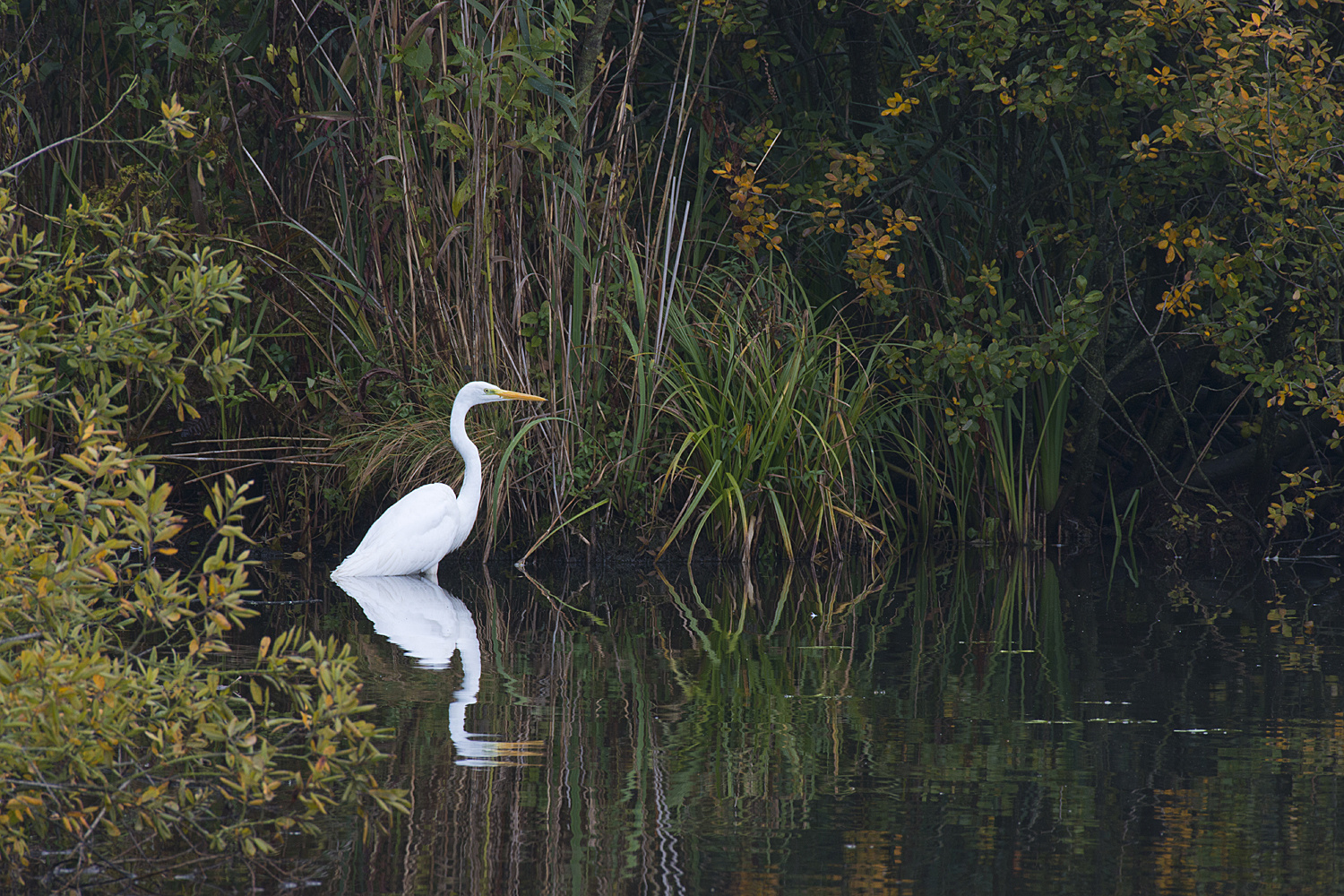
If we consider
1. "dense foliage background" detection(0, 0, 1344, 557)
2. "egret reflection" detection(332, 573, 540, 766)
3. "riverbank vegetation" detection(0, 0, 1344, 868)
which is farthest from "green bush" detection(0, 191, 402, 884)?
"dense foliage background" detection(0, 0, 1344, 557)

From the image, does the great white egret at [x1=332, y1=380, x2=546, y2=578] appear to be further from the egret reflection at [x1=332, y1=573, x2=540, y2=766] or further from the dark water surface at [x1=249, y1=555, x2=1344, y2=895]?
the dark water surface at [x1=249, y1=555, x2=1344, y2=895]

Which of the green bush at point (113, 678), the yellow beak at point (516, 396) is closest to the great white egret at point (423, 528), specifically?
the yellow beak at point (516, 396)

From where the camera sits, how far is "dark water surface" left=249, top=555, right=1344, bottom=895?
2.96 metres

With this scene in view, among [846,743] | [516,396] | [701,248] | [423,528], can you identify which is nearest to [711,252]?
[701,248]

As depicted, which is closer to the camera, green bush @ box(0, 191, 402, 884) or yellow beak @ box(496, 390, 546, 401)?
green bush @ box(0, 191, 402, 884)

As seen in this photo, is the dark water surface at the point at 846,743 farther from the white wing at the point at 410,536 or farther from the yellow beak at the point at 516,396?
the yellow beak at the point at 516,396

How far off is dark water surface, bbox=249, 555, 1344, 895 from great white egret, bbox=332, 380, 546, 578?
35cm

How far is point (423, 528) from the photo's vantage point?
24.3ft

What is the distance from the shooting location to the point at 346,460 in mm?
8094

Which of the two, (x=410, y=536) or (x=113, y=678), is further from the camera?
(x=410, y=536)

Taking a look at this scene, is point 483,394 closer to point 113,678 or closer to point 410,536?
point 410,536

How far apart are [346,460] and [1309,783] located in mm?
5562

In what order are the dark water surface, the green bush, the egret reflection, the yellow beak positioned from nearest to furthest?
the green bush → the dark water surface → the egret reflection → the yellow beak

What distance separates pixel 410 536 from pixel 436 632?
149 cm
